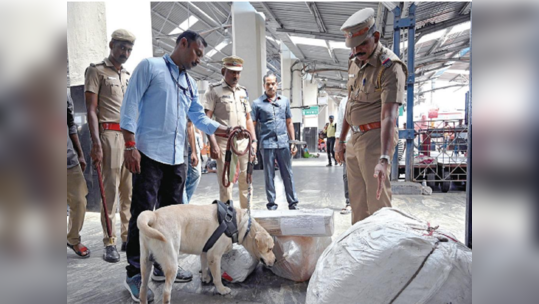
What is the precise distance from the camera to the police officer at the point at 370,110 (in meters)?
1.95

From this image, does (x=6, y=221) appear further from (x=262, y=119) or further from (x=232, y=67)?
(x=262, y=119)

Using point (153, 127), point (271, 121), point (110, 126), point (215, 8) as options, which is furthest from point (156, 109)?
point (215, 8)

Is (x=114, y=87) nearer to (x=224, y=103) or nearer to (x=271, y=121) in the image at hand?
(x=224, y=103)

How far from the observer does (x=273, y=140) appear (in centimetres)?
400

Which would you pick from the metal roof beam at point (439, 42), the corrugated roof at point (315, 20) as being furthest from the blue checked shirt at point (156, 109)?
the metal roof beam at point (439, 42)

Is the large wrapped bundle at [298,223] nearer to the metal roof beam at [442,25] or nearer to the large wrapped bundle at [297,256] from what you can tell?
the large wrapped bundle at [297,256]

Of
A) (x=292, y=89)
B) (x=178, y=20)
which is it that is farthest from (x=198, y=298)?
(x=292, y=89)

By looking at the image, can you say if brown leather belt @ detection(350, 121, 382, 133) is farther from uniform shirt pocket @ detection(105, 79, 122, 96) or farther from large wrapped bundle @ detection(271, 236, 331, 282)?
uniform shirt pocket @ detection(105, 79, 122, 96)

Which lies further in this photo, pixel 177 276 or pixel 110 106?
pixel 110 106

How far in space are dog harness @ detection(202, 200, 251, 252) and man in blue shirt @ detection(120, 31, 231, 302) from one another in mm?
428

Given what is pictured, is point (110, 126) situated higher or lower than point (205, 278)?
higher

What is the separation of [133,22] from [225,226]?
3.52m

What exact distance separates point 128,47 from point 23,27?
8.62 feet

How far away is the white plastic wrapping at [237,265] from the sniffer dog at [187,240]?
Result: 0.29ft
